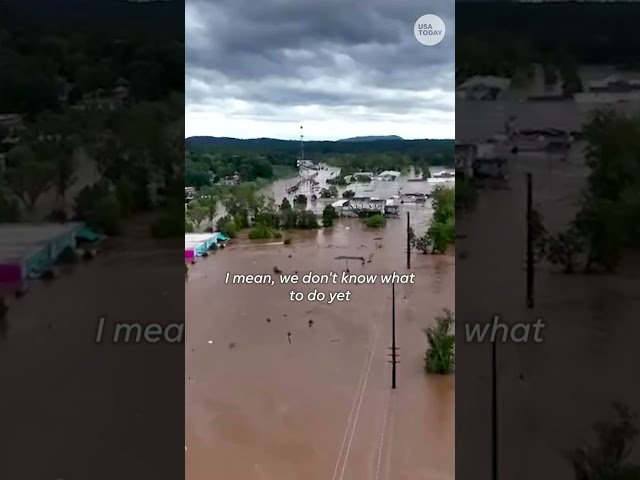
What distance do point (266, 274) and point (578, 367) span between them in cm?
94

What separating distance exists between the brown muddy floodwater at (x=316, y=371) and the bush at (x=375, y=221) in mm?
47

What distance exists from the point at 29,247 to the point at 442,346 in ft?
4.15

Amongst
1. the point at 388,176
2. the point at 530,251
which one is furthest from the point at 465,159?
the point at 388,176

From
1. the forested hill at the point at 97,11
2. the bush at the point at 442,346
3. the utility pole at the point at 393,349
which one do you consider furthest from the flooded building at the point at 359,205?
the forested hill at the point at 97,11

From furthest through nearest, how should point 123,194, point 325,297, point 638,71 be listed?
point 325,297
point 123,194
point 638,71

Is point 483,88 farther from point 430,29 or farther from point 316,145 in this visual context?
point 316,145

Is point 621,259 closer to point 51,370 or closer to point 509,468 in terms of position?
point 509,468

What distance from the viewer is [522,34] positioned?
1.38 m

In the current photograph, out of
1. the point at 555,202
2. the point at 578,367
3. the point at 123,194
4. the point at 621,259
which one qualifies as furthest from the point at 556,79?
the point at 123,194

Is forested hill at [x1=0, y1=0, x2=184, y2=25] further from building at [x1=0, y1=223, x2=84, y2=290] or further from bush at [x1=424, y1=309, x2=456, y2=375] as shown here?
bush at [x1=424, y1=309, x2=456, y2=375]

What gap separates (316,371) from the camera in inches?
75.7

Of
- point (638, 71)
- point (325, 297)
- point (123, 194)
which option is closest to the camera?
point (638, 71)

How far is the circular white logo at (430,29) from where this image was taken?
1.56 metres

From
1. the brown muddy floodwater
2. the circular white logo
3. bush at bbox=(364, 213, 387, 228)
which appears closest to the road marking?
the brown muddy floodwater
